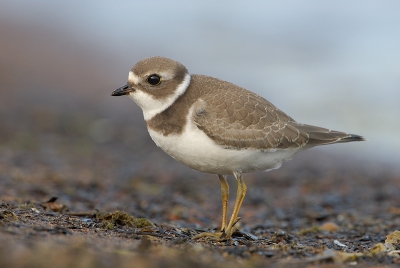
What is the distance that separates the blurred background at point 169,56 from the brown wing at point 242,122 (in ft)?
11.5

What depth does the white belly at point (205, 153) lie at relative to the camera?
18.9 feet

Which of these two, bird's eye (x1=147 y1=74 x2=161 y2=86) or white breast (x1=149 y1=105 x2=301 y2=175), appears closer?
white breast (x1=149 y1=105 x2=301 y2=175)

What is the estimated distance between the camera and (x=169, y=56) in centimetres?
2327

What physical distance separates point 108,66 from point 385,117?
36.9 ft

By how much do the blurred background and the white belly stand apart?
10.6ft

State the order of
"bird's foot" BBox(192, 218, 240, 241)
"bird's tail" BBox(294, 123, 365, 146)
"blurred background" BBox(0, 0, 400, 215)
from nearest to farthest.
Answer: "bird's foot" BBox(192, 218, 240, 241), "bird's tail" BBox(294, 123, 365, 146), "blurred background" BBox(0, 0, 400, 215)

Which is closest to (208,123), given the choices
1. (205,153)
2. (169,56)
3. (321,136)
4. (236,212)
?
(205,153)

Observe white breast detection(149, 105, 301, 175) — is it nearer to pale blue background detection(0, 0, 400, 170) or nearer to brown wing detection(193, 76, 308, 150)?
brown wing detection(193, 76, 308, 150)

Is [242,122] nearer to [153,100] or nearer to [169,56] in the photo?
[153,100]

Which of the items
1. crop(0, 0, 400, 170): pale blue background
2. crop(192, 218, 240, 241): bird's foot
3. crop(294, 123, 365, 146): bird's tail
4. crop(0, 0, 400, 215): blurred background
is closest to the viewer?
crop(192, 218, 240, 241): bird's foot

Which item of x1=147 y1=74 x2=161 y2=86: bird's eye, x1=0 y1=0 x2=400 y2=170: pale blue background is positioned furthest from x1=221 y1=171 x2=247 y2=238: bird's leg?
x1=0 y1=0 x2=400 y2=170: pale blue background

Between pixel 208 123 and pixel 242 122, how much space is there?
50 centimetres

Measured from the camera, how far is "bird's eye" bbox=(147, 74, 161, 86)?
20.3 ft

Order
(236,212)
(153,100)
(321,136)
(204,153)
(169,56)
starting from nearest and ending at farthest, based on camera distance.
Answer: (204,153) < (153,100) < (236,212) < (321,136) < (169,56)
